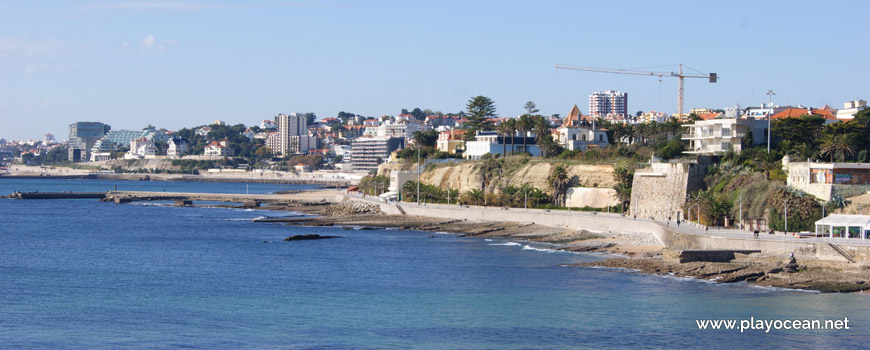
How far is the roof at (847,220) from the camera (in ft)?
135

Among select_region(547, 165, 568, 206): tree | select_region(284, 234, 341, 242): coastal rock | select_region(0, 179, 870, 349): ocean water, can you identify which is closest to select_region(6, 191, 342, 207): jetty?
select_region(547, 165, 568, 206): tree

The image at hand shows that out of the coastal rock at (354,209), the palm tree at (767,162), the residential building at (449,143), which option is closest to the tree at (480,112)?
the residential building at (449,143)

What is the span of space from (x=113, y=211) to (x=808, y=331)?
79.9 metres

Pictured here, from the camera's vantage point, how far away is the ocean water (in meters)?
29.3

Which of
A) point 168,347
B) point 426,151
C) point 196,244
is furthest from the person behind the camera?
point 426,151

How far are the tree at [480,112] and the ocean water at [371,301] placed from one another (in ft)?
193

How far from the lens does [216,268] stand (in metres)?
46.9

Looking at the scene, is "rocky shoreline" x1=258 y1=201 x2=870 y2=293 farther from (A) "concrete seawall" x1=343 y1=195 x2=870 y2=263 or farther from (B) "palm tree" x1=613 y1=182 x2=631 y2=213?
(B) "palm tree" x1=613 y1=182 x2=631 y2=213

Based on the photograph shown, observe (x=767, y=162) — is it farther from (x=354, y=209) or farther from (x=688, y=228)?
(x=354, y=209)

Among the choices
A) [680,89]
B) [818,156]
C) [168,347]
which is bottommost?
[168,347]

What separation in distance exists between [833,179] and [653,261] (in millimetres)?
12425

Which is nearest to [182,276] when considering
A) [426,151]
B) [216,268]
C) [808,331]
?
[216,268]

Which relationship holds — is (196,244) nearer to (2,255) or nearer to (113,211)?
(2,255)

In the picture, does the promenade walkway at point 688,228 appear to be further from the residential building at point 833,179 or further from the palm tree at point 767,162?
the palm tree at point 767,162
